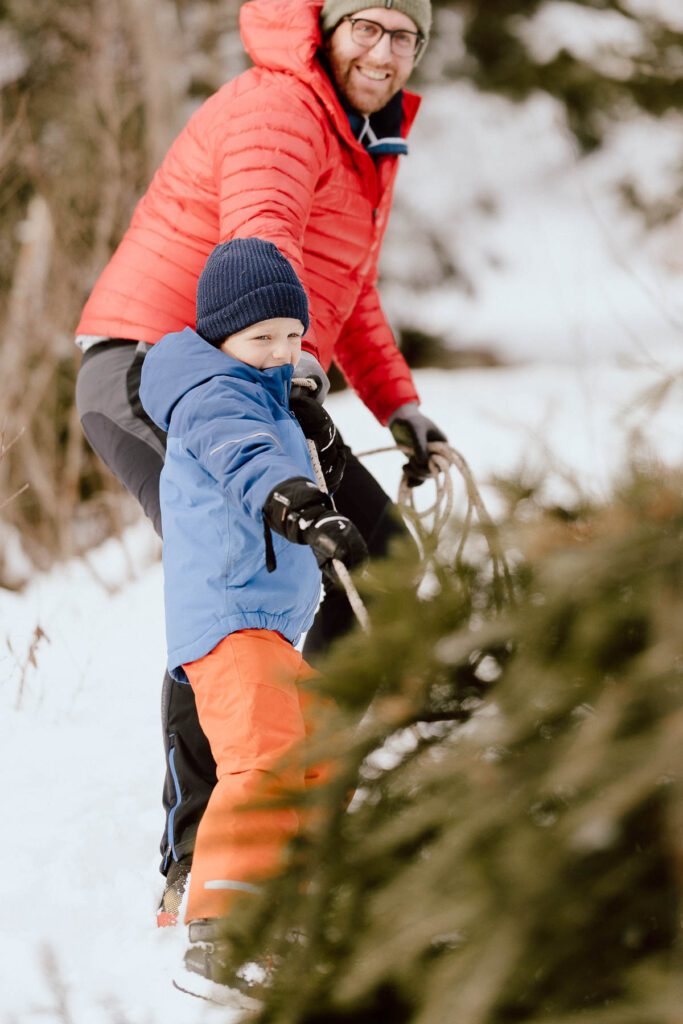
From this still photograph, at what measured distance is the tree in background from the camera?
6.12 metres

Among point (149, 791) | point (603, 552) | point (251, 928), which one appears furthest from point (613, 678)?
point (149, 791)

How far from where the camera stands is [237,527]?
214 centimetres

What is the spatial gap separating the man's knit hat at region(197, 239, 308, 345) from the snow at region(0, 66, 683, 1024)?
45cm

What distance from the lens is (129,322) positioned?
2.53 metres

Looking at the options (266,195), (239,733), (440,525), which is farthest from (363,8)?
(239,733)

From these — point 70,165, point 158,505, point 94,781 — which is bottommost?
point 94,781

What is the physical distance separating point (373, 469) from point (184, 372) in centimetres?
471

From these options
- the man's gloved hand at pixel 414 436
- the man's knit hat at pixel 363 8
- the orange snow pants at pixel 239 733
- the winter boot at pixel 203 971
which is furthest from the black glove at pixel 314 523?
the man's knit hat at pixel 363 8

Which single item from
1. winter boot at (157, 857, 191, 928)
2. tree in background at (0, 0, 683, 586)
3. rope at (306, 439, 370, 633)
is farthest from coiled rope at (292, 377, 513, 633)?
tree in background at (0, 0, 683, 586)

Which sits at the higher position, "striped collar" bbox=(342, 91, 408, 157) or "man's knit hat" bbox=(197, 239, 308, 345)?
"striped collar" bbox=(342, 91, 408, 157)

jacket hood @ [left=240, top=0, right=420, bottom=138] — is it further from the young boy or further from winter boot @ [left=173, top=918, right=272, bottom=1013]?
winter boot @ [left=173, top=918, right=272, bottom=1013]

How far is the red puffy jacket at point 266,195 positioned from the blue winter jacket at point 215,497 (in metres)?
0.29

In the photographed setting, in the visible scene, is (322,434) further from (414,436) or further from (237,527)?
(414,436)

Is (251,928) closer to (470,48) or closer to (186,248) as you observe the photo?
(186,248)
